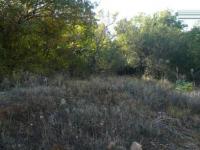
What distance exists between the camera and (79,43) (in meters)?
22.7

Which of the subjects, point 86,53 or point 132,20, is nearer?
point 86,53

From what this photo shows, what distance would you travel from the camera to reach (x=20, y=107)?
269 inches

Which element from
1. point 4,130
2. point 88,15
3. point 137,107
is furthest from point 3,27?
point 4,130

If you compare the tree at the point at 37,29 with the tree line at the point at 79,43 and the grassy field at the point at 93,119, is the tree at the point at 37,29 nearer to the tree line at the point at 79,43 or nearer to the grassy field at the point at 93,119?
the tree line at the point at 79,43

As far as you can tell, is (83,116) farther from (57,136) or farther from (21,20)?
(21,20)

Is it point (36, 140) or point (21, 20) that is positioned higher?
point (21, 20)

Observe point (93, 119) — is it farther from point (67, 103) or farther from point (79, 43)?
point (79, 43)

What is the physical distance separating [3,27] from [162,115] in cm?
883

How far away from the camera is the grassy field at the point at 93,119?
6048mm

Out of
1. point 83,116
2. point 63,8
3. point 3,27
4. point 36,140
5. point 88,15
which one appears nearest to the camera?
point 36,140

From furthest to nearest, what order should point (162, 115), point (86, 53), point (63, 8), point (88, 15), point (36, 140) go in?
1. point (86, 53)
2. point (88, 15)
3. point (63, 8)
4. point (162, 115)
5. point (36, 140)

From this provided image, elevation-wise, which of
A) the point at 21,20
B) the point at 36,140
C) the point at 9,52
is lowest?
the point at 36,140

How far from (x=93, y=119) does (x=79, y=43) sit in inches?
637

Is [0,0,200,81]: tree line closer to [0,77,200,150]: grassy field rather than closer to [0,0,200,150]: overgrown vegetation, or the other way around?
[0,0,200,150]: overgrown vegetation
